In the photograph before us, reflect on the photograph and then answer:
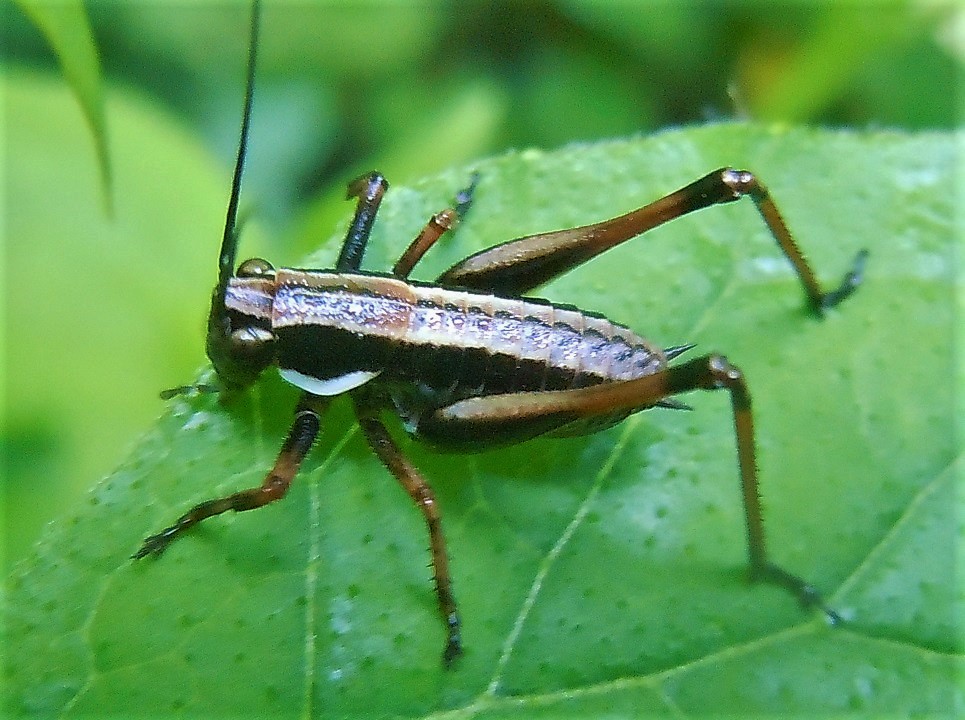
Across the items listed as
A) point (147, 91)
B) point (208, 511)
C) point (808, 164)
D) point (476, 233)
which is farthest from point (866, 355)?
point (147, 91)

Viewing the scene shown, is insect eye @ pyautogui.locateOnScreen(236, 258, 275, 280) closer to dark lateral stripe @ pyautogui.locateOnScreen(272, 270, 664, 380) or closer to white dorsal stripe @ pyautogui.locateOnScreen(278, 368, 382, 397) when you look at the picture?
dark lateral stripe @ pyautogui.locateOnScreen(272, 270, 664, 380)

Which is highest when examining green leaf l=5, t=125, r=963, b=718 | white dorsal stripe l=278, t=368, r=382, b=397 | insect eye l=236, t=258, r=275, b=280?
insect eye l=236, t=258, r=275, b=280

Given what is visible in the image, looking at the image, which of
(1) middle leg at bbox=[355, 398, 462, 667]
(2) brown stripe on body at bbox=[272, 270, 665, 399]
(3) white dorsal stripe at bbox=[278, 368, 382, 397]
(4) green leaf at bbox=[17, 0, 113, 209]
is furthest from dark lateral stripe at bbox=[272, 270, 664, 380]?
(4) green leaf at bbox=[17, 0, 113, 209]

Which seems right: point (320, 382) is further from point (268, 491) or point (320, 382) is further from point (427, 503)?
point (427, 503)

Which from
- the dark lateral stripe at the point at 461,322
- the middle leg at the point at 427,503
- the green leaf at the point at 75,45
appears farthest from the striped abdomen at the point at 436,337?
the green leaf at the point at 75,45

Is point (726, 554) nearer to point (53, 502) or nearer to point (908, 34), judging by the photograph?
point (53, 502)

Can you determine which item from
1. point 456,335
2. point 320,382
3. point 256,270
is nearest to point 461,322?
point 456,335

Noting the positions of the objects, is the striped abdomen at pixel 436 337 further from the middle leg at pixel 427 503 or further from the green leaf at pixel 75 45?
the green leaf at pixel 75 45
